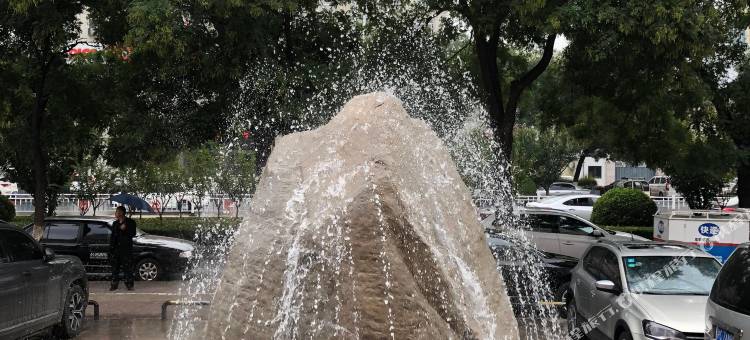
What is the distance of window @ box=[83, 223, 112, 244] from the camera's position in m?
15.2

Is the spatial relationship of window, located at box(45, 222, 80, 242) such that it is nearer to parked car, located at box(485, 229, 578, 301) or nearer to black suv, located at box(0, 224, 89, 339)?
black suv, located at box(0, 224, 89, 339)

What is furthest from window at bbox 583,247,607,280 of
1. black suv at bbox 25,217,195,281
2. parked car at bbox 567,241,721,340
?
black suv at bbox 25,217,195,281

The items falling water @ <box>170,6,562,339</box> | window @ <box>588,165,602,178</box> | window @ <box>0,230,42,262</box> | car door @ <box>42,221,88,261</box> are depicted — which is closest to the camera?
window @ <box>0,230,42,262</box>

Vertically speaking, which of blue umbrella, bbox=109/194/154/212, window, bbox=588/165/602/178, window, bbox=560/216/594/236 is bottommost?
window, bbox=560/216/594/236

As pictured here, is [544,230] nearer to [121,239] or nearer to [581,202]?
[121,239]

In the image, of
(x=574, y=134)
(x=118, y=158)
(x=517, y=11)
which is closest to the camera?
(x=517, y=11)

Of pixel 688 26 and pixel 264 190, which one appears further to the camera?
pixel 688 26

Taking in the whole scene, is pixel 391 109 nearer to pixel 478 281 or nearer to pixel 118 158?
pixel 478 281

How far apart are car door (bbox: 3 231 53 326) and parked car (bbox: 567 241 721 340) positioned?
6.57 metres

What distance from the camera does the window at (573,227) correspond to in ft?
56.3

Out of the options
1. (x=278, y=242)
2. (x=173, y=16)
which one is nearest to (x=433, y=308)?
(x=278, y=242)

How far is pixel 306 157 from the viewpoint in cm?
536

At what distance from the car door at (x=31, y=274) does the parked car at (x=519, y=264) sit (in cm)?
633

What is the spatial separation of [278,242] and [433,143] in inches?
58.5
